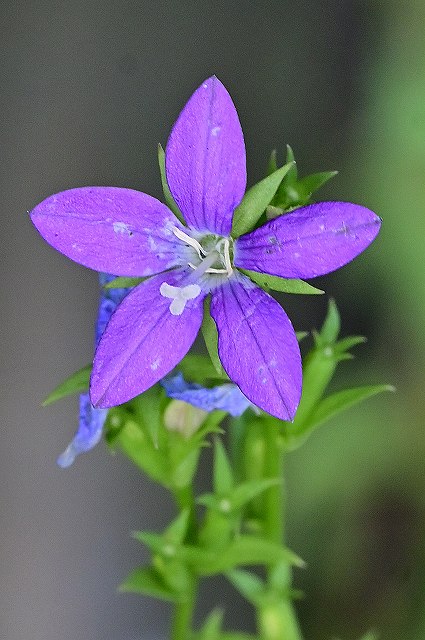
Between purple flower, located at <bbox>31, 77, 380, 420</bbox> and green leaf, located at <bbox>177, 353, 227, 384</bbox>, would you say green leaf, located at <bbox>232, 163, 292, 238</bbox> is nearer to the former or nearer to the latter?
purple flower, located at <bbox>31, 77, 380, 420</bbox>

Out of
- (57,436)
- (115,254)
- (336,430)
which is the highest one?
(115,254)

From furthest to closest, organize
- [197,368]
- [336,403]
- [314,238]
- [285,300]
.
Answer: [285,300] → [336,403] → [197,368] → [314,238]

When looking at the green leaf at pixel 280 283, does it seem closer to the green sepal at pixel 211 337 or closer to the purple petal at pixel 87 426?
the green sepal at pixel 211 337

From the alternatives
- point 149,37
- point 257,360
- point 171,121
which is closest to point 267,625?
point 257,360

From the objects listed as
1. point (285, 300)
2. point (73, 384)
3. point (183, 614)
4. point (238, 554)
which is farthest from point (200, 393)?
point (285, 300)

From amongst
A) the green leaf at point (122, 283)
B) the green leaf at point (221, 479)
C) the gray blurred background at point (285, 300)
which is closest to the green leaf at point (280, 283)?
the green leaf at point (122, 283)

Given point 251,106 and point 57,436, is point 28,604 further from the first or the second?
point 251,106

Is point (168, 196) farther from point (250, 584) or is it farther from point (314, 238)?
point (250, 584)
